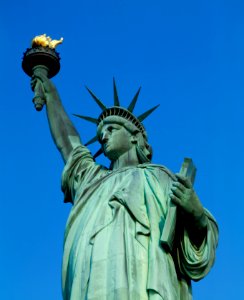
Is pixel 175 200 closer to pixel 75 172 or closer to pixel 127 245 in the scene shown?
pixel 127 245

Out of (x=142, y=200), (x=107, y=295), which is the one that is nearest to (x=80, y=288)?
(x=107, y=295)

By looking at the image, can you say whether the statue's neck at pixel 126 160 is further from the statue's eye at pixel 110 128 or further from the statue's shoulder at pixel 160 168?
the statue's eye at pixel 110 128

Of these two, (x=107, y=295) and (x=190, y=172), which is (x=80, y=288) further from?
(x=190, y=172)

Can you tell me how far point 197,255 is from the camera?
44.0 ft

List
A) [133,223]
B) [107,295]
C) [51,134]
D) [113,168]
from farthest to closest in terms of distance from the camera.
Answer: [51,134] → [113,168] → [133,223] → [107,295]

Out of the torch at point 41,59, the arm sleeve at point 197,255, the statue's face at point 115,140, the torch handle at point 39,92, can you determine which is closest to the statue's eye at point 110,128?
the statue's face at point 115,140

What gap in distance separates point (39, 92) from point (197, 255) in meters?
4.72

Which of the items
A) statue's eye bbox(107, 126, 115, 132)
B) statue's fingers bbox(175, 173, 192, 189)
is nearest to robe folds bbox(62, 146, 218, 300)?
statue's fingers bbox(175, 173, 192, 189)

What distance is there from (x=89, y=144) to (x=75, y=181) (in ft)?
3.98

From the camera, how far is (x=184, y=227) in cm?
1359

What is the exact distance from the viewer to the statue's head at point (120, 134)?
596 inches

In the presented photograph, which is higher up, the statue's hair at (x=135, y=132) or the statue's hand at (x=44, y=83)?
the statue's hand at (x=44, y=83)

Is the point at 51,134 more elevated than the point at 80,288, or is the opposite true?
the point at 51,134

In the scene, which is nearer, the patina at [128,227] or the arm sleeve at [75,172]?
the patina at [128,227]
